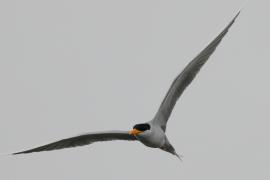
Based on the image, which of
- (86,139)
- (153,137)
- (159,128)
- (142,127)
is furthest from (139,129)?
(86,139)

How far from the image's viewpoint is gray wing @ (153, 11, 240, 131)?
2081 cm

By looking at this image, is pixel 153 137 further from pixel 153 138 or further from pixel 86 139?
pixel 86 139

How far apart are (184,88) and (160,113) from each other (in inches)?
30.4

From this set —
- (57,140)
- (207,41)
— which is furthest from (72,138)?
(207,41)

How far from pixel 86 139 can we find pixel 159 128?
5.63 ft

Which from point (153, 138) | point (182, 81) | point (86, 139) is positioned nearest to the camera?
point (153, 138)

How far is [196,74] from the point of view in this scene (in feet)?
69.3

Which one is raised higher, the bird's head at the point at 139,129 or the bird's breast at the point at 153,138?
the bird's head at the point at 139,129

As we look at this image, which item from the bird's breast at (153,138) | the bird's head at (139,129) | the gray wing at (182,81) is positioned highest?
the gray wing at (182,81)

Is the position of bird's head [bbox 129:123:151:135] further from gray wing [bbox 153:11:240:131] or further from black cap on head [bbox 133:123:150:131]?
gray wing [bbox 153:11:240:131]

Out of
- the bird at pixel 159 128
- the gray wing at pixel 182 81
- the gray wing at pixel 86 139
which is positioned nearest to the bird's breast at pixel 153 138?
Answer: the bird at pixel 159 128

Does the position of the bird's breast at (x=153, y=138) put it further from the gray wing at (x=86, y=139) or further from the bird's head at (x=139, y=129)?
the gray wing at (x=86, y=139)

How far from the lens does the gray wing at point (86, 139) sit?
2133 centimetres

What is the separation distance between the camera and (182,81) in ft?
68.9
